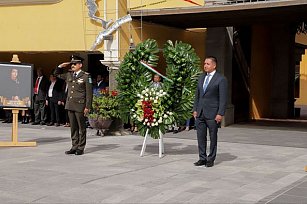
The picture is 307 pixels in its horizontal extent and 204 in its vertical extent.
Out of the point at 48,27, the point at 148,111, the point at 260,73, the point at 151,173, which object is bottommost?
the point at 151,173

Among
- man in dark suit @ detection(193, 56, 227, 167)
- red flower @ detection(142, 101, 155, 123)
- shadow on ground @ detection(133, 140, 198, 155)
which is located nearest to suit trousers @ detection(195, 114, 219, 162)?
man in dark suit @ detection(193, 56, 227, 167)

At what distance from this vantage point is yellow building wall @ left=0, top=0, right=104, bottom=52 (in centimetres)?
1391

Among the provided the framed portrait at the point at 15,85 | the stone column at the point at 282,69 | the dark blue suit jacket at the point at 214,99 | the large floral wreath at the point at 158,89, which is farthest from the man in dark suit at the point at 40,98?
the stone column at the point at 282,69

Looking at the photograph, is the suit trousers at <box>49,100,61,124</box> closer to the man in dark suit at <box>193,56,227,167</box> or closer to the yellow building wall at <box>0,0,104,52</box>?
the yellow building wall at <box>0,0,104,52</box>

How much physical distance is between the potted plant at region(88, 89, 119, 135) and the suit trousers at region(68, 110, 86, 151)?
2658 millimetres

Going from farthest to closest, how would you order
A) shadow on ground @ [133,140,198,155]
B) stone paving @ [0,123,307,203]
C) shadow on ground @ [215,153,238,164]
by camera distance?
shadow on ground @ [133,140,198,155] < shadow on ground @ [215,153,238,164] < stone paving @ [0,123,307,203]

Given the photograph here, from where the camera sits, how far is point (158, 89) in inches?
372

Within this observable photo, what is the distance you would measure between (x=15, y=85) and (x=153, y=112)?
3401 millimetres

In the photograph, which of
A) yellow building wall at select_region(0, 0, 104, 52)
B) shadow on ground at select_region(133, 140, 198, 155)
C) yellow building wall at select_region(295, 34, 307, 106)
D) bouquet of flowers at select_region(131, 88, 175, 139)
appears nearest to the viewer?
bouquet of flowers at select_region(131, 88, 175, 139)

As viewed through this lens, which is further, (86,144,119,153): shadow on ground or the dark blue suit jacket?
(86,144,119,153): shadow on ground

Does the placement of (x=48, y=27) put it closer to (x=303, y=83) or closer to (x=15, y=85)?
(x=15, y=85)

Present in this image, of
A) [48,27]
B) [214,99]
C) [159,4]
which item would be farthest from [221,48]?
[214,99]

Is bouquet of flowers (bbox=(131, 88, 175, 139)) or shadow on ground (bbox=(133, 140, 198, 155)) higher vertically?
bouquet of flowers (bbox=(131, 88, 175, 139))

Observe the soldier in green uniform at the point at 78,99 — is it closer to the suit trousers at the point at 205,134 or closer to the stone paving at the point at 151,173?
the stone paving at the point at 151,173
